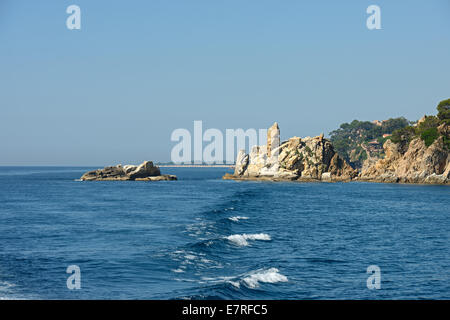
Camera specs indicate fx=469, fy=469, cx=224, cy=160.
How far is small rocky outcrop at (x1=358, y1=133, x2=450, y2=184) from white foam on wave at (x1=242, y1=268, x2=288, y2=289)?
377 ft

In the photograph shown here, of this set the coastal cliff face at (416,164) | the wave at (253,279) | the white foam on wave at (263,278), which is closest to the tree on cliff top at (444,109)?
the coastal cliff face at (416,164)

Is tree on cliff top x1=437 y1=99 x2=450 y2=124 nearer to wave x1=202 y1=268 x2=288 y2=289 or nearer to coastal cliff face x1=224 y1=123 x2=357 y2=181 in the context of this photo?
coastal cliff face x1=224 y1=123 x2=357 y2=181

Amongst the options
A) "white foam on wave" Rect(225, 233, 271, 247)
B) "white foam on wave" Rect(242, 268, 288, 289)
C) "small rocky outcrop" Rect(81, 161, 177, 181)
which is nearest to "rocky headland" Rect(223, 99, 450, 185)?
"small rocky outcrop" Rect(81, 161, 177, 181)

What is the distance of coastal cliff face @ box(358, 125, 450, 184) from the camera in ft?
426

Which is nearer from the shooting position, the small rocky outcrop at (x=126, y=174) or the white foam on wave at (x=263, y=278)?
the white foam on wave at (x=263, y=278)

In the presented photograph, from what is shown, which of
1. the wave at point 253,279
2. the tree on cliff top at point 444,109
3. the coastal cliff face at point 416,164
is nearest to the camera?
the wave at point 253,279

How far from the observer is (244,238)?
1606 inches

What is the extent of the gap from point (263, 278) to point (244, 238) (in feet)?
47.2

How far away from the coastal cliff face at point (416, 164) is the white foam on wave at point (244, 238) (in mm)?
101864

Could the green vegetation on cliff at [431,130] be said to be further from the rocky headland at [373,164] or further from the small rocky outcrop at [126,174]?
the small rocky outcrop at [126,174]

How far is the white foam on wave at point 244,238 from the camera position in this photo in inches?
1522

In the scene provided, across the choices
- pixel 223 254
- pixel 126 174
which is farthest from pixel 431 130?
pixel 223 254

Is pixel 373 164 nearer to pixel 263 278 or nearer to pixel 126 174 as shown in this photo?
pixel 126 174
